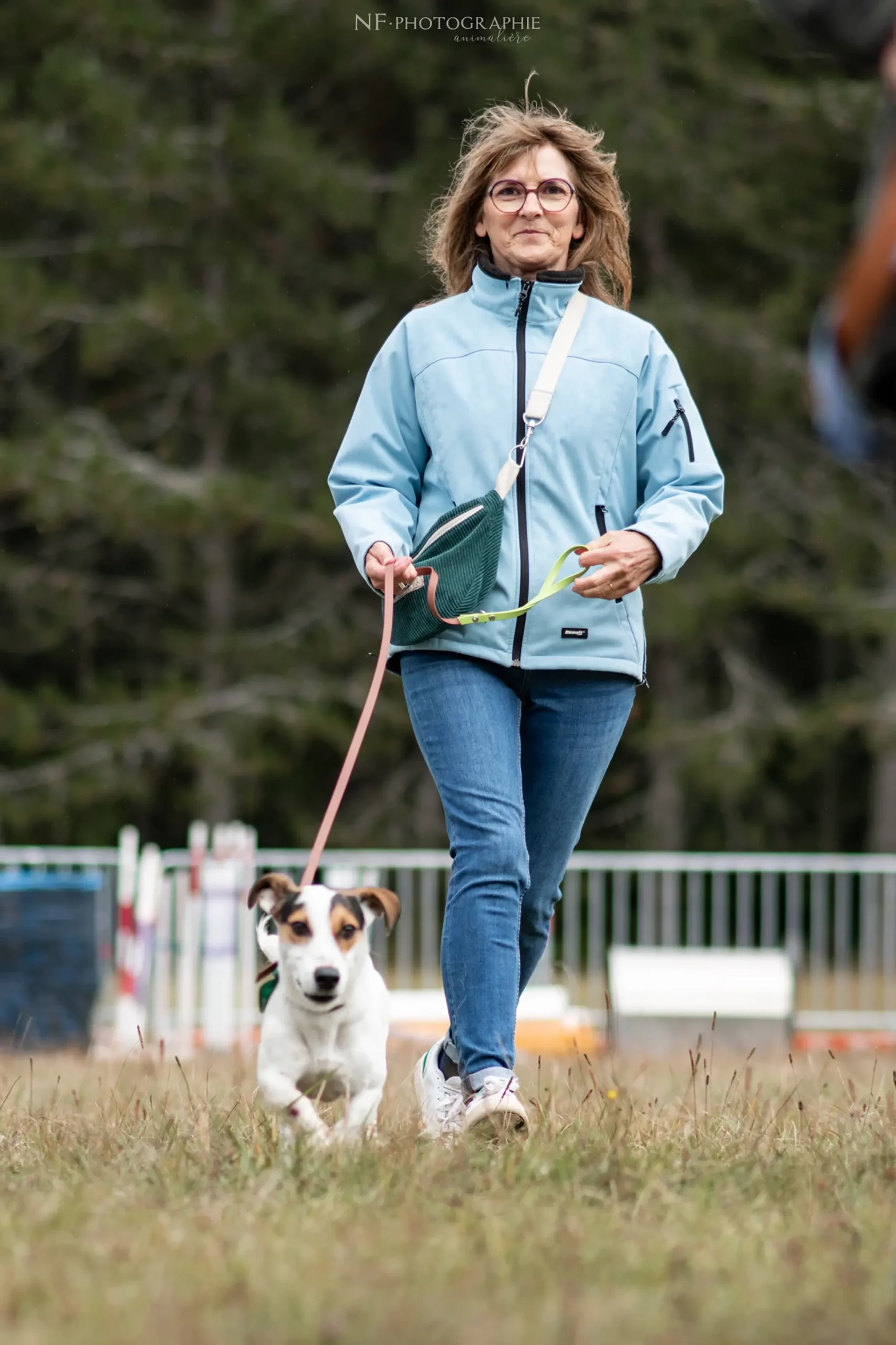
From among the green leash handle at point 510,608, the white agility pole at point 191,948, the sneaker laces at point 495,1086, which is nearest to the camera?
the sneaker laces at point 495,1086

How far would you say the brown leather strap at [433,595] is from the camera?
3.59 m

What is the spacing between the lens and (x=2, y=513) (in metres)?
18.1

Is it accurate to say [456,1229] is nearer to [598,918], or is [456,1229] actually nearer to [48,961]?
[48,961]

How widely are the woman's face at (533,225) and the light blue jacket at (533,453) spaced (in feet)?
0.20

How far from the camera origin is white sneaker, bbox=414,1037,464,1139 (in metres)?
3.51

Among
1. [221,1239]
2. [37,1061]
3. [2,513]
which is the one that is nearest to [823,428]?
[221,1239]

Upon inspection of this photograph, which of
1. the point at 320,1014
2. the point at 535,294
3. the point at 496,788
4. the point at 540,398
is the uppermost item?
the point at 535,294

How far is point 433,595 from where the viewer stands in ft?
11.8

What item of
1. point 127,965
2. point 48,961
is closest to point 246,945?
point 127,965

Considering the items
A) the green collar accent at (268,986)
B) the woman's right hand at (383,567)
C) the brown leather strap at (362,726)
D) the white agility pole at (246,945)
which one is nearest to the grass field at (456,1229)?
the green collar accent at (268,986)

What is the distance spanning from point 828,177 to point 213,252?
577 centimetres

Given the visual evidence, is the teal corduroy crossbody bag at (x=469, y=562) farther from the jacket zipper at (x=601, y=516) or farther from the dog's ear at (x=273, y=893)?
the dog's ear at (x=273, y=893)

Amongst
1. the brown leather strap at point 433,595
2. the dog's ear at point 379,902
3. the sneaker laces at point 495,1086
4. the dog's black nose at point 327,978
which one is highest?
the brown leather strap at point 433,595

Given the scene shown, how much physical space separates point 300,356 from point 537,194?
14305 mm
